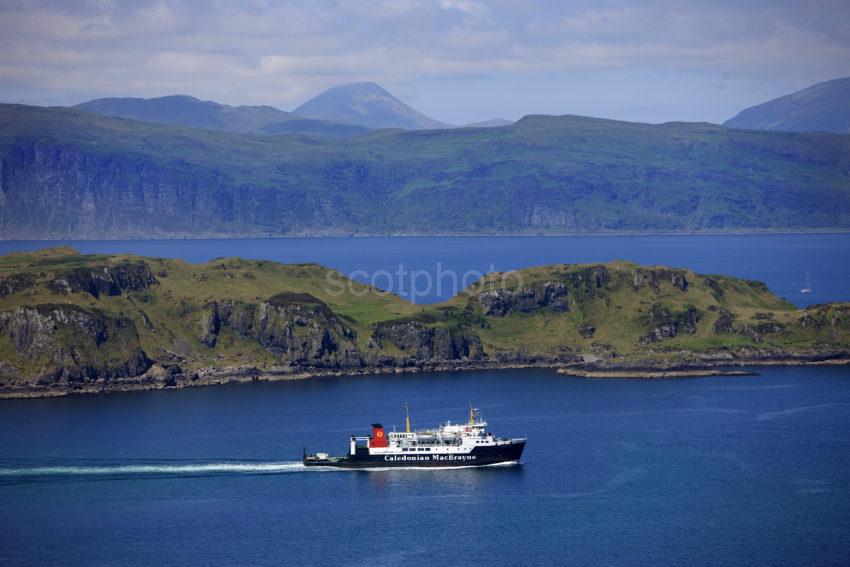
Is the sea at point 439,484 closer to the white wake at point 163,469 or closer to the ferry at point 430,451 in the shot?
the white wake at point 163,469

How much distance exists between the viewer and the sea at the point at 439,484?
114 meters

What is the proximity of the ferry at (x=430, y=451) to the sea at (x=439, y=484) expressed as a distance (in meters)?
1.45

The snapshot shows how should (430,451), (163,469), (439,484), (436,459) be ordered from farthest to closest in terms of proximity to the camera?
(430,451) < (436,459) < (163,469) < (439,484)

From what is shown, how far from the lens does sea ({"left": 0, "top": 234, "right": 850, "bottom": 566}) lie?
372 ft

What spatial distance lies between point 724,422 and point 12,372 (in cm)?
10521

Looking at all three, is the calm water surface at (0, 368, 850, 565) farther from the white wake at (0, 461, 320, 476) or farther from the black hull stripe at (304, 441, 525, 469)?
the black hull stripe at (304, 441, 525, 469)

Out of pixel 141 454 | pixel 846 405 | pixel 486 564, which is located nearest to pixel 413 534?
pixel 486 564

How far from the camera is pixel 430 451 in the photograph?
145 metres

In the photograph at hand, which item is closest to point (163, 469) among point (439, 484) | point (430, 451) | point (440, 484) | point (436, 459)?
point (430, 451)

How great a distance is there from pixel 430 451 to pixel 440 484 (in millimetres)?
8292

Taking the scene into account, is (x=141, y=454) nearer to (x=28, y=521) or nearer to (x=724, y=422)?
(x=28, y=521)

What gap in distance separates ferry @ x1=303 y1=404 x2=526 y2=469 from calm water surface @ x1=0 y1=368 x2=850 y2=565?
1563mm

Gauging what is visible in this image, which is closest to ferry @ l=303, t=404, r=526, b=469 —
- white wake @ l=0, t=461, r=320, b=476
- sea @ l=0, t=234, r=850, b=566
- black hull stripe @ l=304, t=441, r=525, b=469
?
black hull stripe @ l=304, t=441, r=525, b=469

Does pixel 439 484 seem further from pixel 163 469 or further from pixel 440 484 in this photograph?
pixel 163 469
